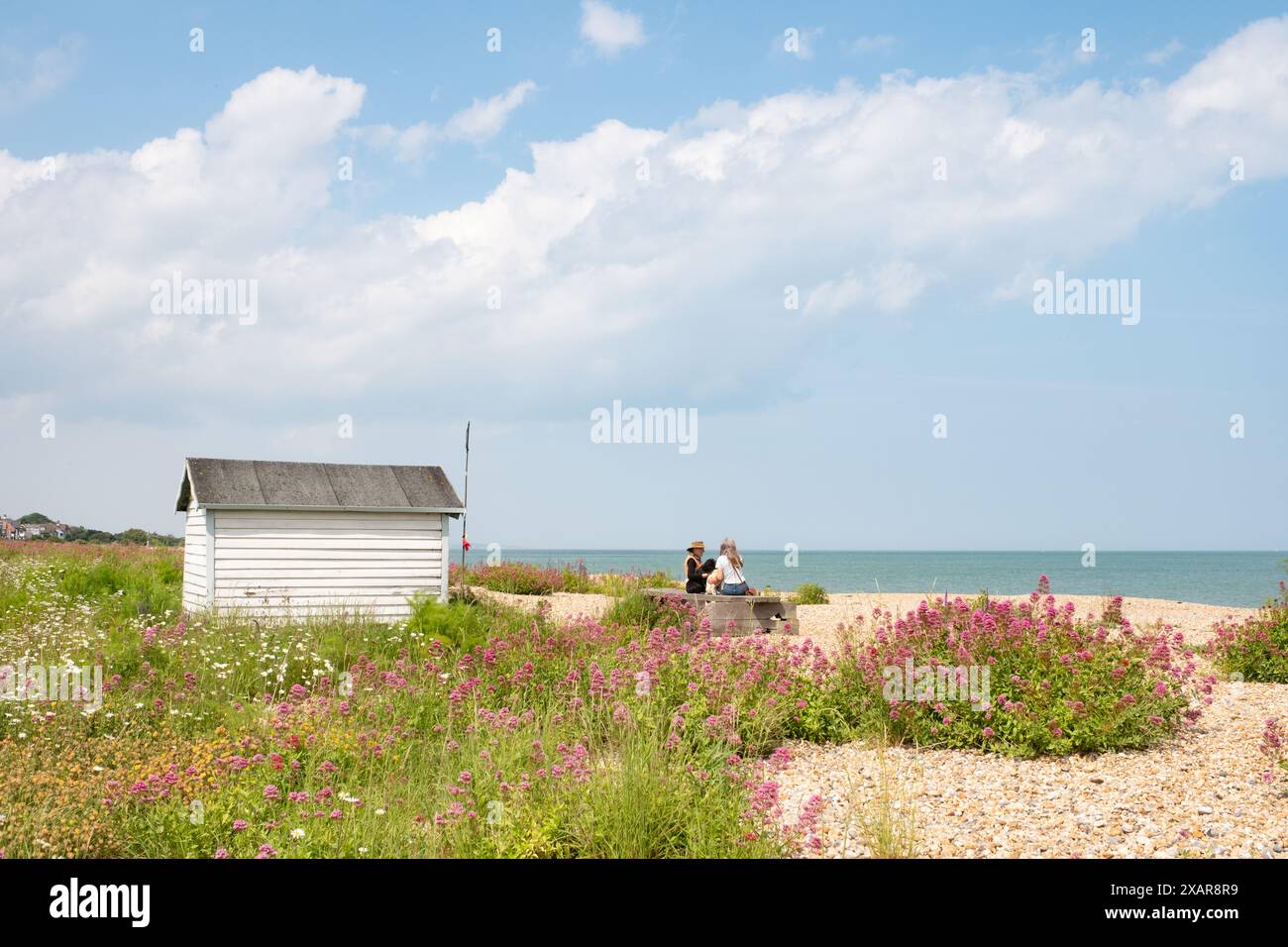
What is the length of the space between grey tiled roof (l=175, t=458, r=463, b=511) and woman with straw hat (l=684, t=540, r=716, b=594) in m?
3.78

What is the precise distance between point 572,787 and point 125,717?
3.90 metres

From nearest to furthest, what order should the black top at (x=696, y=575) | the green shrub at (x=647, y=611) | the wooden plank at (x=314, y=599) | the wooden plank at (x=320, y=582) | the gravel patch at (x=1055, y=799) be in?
the gravel patch at (x=1055, y=799), the green shrub at (x=647, y=611), the wooden plank at (x=314, y=599), the wooden plank at (x=320, y=582), the black top at (x=696, y=575)

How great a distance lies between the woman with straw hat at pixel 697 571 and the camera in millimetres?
14836

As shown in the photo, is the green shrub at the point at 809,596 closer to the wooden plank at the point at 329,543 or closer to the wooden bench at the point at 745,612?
the wooden bench at the point at 745,612

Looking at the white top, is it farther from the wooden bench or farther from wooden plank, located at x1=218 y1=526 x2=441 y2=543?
wooden plank, located at x1=218 y1=526 x2=441 y2=543

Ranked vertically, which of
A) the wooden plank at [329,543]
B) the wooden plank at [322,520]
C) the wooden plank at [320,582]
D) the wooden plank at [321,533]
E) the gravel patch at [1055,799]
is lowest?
the gravel patch at [1055,799]

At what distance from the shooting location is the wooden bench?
44.4 feet

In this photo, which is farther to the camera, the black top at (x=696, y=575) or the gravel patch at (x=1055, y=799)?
the black top at (x=696, y=575)

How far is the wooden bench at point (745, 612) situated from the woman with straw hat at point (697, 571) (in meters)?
0.61

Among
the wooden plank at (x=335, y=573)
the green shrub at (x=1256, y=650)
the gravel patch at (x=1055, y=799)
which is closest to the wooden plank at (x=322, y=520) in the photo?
the wooden plank at (x=335, y=573)
